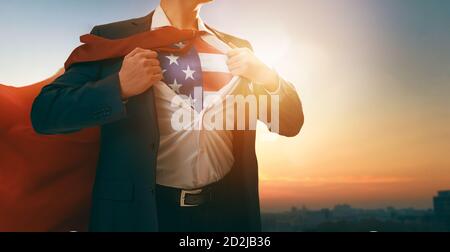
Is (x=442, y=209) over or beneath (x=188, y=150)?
beneath

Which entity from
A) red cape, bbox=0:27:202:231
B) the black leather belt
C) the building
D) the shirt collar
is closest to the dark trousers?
the black leather belt

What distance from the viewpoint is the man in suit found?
216 cm

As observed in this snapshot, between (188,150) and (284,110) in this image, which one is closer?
(188,150)

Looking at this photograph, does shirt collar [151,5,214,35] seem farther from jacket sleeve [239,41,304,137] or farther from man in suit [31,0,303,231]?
jacket sleeve [239,41,304,137]

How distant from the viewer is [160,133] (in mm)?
2232

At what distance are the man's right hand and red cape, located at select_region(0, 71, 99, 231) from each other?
0.30m

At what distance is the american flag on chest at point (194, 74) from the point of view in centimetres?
226

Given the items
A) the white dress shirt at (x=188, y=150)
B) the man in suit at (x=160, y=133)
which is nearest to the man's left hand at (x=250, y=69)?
the man in suit at (x=160, y=133)

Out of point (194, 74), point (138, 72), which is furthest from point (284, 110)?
point (138, 72)

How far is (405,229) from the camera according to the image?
2383 millimetres

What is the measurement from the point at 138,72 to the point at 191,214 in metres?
0.62

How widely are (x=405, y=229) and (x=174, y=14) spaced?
4.57 feet

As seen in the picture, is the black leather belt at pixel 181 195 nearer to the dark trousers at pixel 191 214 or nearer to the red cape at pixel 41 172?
the dark trousers at pixel 191 214

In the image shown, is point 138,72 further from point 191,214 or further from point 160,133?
point 191,214
